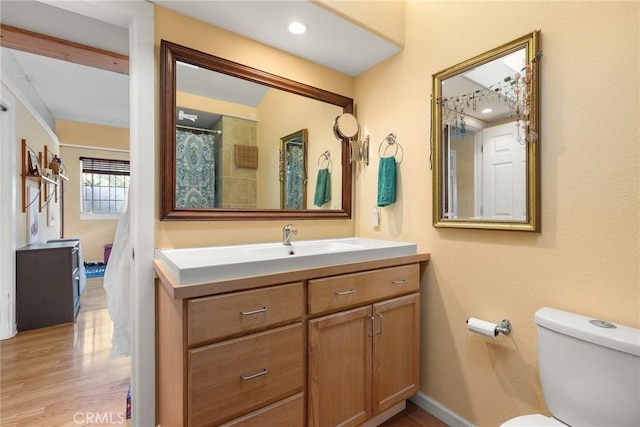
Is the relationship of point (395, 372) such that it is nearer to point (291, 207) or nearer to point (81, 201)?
point (291, 207)

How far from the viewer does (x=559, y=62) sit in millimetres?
1209

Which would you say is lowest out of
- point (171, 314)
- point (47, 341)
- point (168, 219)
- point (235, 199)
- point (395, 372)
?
point (47, 341)

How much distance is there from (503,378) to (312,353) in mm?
939

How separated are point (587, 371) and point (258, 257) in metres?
1.36

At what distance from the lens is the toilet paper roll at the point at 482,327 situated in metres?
1.36

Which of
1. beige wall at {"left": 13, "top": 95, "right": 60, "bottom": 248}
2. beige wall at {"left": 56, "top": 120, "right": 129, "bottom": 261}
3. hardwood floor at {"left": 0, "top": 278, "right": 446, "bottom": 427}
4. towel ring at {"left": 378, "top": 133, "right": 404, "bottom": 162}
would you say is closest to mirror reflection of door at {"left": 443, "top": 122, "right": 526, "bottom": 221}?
towel ring at {"left": 378, "top": 133, "right": 404, "bottom": 162}

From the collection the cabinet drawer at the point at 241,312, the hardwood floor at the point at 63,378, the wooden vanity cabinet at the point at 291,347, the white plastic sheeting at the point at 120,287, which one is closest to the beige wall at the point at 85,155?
the hardwood floor at the point at 63,378

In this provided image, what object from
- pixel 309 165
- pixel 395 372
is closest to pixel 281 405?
pixel 395 372

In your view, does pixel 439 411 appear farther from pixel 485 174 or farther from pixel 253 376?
pixel 485 174

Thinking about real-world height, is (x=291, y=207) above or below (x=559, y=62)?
below

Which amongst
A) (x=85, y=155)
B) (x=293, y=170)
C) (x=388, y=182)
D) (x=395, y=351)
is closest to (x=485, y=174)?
(x=388, y=182)

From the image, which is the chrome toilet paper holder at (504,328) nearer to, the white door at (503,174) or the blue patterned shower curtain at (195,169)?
the white door at (503,174)

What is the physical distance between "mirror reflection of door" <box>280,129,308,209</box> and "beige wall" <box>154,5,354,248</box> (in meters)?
0.15

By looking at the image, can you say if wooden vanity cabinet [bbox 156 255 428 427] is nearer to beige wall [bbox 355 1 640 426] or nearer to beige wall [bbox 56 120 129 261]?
beige wall [bbox 355 1 640 426]
